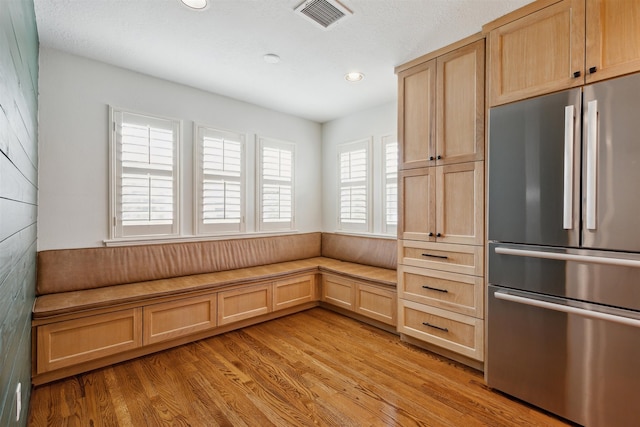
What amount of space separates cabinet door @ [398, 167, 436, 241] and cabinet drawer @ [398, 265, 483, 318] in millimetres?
326

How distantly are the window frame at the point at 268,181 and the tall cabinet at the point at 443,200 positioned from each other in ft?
6.08

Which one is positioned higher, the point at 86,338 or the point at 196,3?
the point at 196,3

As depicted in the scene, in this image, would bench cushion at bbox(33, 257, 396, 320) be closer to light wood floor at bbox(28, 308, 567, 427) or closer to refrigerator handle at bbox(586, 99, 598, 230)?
light wood floor at bbox(28, 308, 567, 427)

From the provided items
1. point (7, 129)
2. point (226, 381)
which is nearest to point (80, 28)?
point (7, 129)

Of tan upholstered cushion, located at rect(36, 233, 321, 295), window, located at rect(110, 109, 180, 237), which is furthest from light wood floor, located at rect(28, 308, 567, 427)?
window, located at rect(110, 109, 180, 237)

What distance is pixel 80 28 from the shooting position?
229 cm

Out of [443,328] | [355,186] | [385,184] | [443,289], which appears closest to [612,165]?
[443,289]

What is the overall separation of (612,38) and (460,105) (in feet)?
3.02

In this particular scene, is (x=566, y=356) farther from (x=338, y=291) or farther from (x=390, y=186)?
(x=390, y=186)

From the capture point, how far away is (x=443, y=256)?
101 inches

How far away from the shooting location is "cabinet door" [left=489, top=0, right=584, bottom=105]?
5.90 ft

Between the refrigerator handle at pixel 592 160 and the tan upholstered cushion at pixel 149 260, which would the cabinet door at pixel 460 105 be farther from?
the tan upholstered cushion at pixel 149 260

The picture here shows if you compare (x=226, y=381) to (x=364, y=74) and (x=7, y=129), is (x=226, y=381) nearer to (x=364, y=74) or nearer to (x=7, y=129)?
(x=7, y=129)

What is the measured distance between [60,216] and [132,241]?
0.59 m
